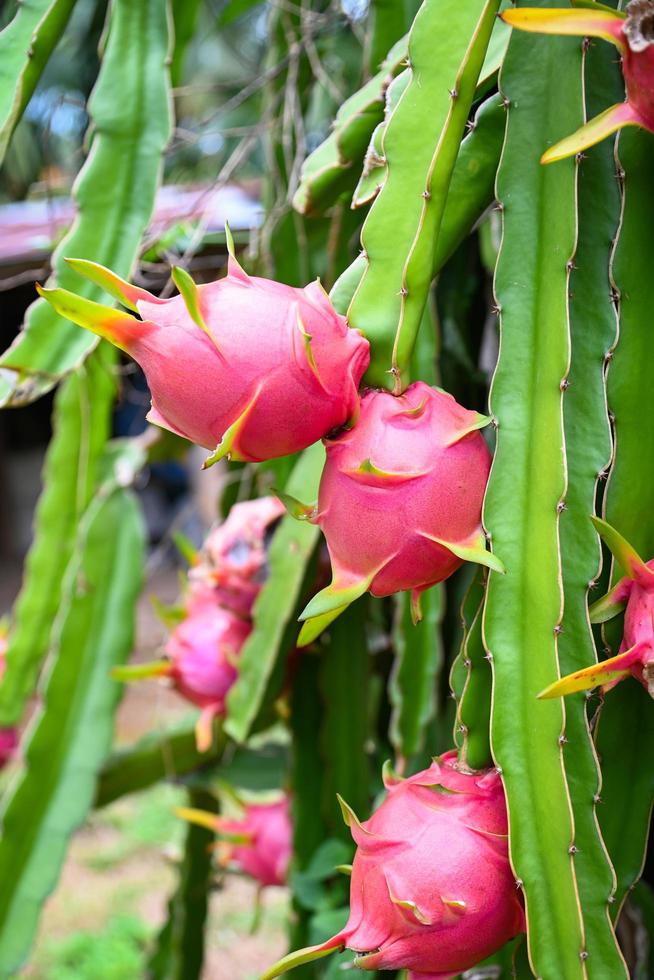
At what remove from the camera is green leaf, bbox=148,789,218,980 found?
135 cm

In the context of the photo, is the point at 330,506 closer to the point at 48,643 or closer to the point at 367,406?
the point at 367,406

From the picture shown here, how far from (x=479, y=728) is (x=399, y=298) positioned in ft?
0.85

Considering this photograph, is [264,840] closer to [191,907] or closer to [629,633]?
[191,907]

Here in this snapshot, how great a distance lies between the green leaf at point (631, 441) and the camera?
1.96ft

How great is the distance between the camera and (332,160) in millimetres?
757

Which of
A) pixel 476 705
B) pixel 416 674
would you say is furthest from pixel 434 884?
pixel 416 674

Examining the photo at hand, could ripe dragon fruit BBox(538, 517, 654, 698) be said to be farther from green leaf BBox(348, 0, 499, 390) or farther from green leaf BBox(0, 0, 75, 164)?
green leaf BBox(0, 0, 75, 164)

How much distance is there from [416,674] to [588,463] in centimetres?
35

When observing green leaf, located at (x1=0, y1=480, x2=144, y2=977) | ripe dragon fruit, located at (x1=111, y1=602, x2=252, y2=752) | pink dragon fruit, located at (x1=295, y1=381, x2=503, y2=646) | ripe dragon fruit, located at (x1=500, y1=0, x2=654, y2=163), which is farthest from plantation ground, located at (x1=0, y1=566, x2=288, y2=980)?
ripe dragon fruit, located at (x1=500, y1=0, x2=654, y2=163)

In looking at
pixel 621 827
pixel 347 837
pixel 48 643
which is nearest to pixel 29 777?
pixel 48 643

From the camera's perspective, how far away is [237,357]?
0.50 m

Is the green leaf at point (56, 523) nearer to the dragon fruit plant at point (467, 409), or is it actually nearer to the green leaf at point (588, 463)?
the dragon fruit plant at point (467, 409)

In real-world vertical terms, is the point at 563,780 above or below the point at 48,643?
above

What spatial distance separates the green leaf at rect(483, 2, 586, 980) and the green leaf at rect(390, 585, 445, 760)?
0.31 m
